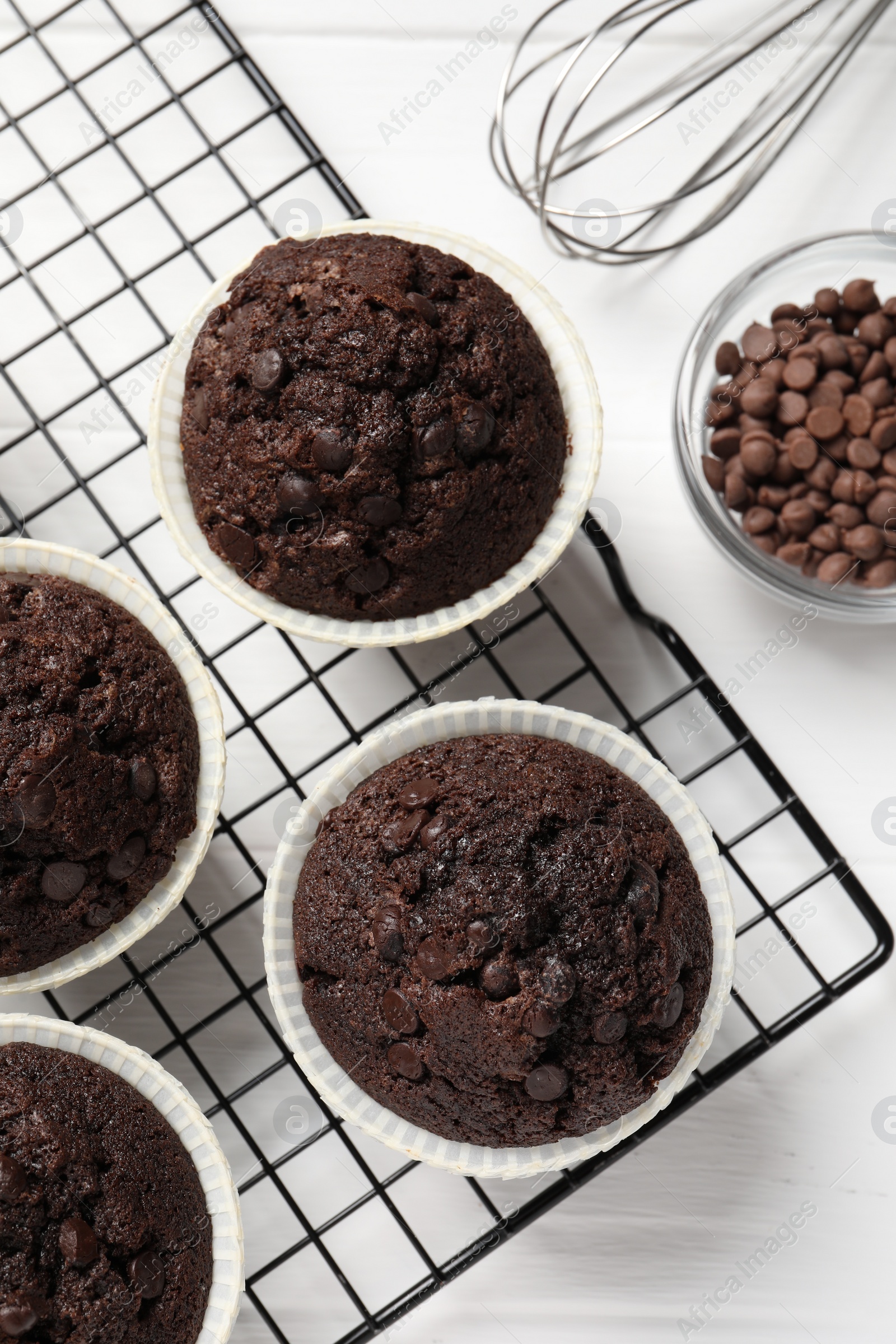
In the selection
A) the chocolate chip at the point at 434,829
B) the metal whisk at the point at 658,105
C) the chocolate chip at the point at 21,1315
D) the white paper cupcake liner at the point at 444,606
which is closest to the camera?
the chocolate chip at the point at 21,1315

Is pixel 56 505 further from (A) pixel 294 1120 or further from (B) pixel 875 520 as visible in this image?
(B) pixel 875 520

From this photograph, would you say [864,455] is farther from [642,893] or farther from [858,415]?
[642,893]

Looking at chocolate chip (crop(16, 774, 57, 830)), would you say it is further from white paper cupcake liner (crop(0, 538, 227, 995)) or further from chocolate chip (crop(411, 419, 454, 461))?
chocolate chip (crop(411, 419, 454, 461))

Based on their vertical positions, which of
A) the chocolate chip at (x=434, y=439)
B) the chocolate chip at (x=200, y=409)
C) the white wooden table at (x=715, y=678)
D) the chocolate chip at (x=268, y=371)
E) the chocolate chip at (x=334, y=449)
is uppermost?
the chocolate chip at (x=268, y=371)

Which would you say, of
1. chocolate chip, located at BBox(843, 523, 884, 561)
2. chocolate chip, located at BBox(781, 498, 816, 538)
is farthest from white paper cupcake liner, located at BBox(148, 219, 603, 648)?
chocolate chip, located at BBox(843, 523, 884, 561)

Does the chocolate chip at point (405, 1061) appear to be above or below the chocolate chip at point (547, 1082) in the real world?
above

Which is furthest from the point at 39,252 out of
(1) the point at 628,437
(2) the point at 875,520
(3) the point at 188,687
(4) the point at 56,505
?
(2) the point at 875,520

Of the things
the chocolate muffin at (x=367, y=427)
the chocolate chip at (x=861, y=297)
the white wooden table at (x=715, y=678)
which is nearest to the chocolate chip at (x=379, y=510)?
the chocolate muffin at (x=367, y=427)

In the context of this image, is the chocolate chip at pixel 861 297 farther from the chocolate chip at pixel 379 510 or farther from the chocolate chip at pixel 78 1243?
the chocolate chip at pixel 78 1243
